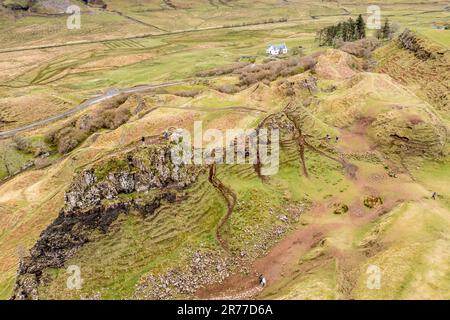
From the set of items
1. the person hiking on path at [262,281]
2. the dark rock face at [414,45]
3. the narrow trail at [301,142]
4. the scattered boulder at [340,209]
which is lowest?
the person hiking on path at [262,281]

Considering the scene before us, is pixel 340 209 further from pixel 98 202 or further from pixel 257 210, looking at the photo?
pixel 98 202

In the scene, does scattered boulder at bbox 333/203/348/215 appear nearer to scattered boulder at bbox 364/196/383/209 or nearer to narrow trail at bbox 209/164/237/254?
scattered boulder at bbox 364/196/383/209

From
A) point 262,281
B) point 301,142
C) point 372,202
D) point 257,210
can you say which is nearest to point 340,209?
point 372,202

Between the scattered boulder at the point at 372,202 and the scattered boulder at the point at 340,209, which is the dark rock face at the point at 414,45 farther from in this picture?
the scattered boulder at the point at 340,209

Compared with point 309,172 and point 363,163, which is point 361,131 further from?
point 309,172

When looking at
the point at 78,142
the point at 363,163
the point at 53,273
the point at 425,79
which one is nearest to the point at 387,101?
the point at 363,163

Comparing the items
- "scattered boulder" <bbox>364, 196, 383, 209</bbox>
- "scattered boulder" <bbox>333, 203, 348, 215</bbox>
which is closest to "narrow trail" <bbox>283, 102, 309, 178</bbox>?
"scattered boulder" <bbox>333, 203, 348, 215</bbox>

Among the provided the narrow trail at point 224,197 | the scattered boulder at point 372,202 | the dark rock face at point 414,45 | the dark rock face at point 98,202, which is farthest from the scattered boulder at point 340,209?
the dark rock face at point 414,45
